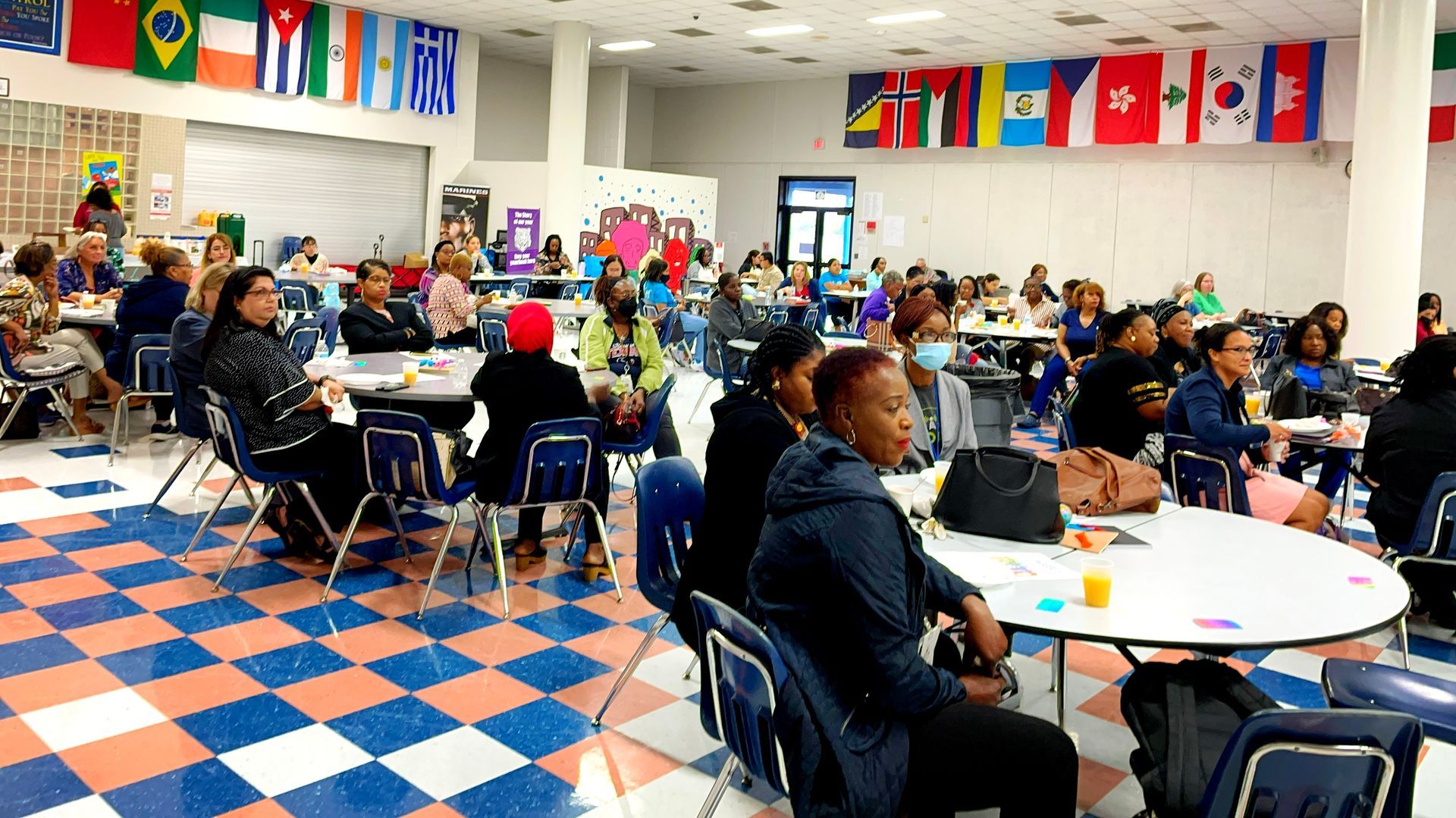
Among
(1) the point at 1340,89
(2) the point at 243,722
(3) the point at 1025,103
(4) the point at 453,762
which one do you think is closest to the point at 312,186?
(3) the point at 1025,103

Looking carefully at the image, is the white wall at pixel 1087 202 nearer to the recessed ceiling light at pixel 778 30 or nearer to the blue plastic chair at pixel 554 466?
the recessed ceiling light at pixel 778 30

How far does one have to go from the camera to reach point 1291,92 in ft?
46.3

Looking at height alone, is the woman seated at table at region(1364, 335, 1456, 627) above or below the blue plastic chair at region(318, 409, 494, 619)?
above

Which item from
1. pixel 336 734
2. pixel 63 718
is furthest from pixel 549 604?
pixel 63 718

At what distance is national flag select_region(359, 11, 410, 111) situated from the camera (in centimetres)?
1536

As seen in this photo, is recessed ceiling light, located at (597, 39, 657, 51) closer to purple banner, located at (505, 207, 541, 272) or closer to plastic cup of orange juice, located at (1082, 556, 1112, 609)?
purple banner, located at (505, 207, 541, 272)

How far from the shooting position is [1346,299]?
10172 mm

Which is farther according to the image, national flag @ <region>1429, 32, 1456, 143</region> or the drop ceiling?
national flag @ <region>1429, 32, 1456, 143</region>

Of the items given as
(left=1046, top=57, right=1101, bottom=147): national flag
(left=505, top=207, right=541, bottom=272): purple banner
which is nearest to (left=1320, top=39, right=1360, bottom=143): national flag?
(left=1046, top=57, right=1101, bottom=147): national flag

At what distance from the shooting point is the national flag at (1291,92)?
1398cm

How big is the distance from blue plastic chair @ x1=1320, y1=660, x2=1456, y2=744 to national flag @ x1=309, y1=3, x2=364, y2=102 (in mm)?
14699

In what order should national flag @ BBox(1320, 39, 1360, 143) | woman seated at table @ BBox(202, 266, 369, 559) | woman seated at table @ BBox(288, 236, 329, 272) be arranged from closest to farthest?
woman seated at table @ BBox(202, 266, 369, 559)
woman seated at table @ BBox(288, 236, 329, 272)
national flag @ BBox(1320, 39, 1360, 143)

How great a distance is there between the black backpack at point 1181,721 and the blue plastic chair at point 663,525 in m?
1.26

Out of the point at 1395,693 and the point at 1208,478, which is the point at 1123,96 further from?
the point at 1395,693
